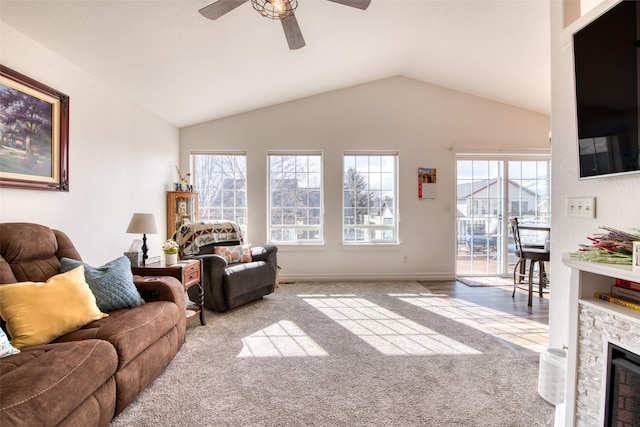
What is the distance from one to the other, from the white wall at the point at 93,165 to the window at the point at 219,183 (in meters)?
0.77

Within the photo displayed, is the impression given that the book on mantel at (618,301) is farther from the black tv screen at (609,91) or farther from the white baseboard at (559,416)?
the white baseboard at (559,416)

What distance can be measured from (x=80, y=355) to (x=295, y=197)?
3.39 m

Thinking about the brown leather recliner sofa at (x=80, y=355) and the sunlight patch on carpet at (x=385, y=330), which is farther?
the sunlight patch on carpet at (x=385, y=330)

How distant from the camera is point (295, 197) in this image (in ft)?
14.8

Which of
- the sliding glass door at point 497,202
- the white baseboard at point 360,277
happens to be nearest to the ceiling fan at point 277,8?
the white baseboard at point 360,277

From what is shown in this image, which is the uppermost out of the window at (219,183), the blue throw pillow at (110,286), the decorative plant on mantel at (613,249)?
the window at (219,183)

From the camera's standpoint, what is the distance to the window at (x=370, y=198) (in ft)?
14.8

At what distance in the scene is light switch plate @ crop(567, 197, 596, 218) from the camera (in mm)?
1545

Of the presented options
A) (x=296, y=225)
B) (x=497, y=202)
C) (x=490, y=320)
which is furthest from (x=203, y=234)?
(x=497, y=202)

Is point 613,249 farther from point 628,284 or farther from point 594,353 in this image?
point 594,353

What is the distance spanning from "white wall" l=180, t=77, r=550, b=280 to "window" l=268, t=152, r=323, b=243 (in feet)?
0.45

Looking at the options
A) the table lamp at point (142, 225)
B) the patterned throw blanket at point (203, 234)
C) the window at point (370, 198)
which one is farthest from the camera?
the window at point (370, 198)

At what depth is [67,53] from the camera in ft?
7.57

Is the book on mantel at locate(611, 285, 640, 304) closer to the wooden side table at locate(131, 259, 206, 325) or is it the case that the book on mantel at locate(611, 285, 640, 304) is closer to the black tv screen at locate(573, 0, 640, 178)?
the black tv screen at locate(573, 0, 640, 178)
